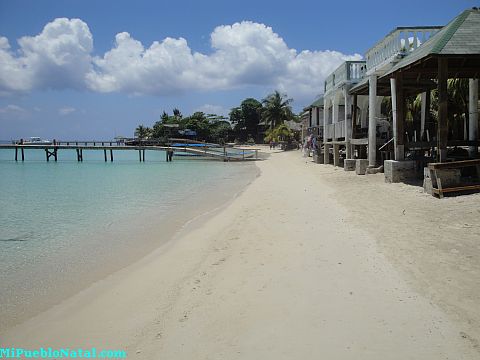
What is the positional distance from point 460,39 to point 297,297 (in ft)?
28.6

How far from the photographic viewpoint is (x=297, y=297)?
15.2 ft

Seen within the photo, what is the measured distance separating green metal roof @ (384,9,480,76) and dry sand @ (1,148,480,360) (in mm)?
3730

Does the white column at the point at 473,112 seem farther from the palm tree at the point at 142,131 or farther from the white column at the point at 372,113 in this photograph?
the palm tree at the point at 142,131

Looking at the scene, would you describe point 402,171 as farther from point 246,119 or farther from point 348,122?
point 246,119

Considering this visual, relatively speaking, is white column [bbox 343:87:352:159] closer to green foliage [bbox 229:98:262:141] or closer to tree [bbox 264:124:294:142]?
tree [bbox 264:124:294:142]

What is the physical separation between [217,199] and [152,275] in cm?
923

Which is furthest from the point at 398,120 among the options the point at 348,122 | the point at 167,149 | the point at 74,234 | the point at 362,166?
the point at 167,149

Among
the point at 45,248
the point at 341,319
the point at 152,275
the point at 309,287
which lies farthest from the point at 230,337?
the point at 45,248

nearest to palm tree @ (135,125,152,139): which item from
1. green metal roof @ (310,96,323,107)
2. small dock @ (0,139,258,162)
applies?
small dock @ (0,139,258,162)

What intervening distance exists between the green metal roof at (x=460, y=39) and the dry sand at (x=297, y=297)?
3.73 metres

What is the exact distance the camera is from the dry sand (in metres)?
3.60

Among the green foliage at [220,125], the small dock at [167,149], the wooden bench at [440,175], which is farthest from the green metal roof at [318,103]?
the green foliage at [220,125]

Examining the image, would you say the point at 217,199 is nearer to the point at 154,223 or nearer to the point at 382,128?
the point at 154,223

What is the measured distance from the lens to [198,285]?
5262mm
